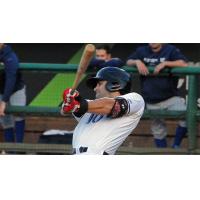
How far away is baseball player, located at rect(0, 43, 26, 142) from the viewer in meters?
7.02

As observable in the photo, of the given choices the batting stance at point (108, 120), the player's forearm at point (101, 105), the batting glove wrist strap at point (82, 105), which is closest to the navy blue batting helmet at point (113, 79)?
the batting stance at point (108, 120)

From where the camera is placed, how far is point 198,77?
7043 mm

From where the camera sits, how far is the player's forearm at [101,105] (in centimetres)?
474

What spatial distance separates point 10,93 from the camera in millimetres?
7082

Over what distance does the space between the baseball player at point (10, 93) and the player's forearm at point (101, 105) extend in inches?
91.9

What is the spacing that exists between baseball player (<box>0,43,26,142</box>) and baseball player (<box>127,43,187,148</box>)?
3.34 ft

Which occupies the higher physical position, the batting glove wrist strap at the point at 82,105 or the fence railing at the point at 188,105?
the batting glove wrist strap at the point at 82,105

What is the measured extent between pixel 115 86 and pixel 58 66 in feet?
6.87

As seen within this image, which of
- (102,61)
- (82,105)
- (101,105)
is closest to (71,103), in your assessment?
(82,105)

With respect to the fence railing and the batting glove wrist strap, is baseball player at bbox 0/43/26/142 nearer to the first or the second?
the fence railing

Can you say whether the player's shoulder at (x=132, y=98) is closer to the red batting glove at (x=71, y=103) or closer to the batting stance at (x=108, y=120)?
the batting stance at (x=108, y=120)

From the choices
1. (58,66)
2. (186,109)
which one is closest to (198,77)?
(186,109)

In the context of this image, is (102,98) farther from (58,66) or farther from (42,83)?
(42,83)

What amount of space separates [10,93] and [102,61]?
34.3 inches
